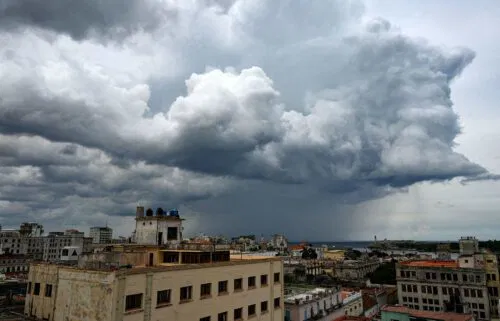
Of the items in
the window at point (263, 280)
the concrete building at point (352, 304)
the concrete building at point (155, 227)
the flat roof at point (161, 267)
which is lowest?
the concrete building at point (352, 304)

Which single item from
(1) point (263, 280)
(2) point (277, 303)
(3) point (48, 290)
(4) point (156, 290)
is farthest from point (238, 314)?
(3) point (48, 290)

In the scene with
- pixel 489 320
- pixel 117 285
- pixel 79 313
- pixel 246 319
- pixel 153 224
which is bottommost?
pixel 489 320

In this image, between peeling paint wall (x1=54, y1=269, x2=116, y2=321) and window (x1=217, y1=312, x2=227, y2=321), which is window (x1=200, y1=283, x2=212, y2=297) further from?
peeling paint wall (x1=54, y1=269, x2=116, y2=321)

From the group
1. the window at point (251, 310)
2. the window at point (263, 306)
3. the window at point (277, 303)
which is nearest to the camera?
the window at point (251, 310)

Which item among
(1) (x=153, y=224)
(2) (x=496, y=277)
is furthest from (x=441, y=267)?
(1) (x=153, y=224)

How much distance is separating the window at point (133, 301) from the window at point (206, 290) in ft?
24.9

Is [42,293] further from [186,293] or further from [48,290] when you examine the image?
[186,293]

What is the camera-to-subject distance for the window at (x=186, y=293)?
3478cm

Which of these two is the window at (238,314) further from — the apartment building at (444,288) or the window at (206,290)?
the apartment building at (444,288)

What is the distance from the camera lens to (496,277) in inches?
3206

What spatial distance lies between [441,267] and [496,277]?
11.1 m

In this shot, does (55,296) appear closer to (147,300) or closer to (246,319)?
(147,300)

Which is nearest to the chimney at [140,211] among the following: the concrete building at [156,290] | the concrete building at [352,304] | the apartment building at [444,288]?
the concrete building at [156,290]

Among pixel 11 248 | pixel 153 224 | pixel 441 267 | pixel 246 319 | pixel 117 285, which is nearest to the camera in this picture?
pixel 117 285
